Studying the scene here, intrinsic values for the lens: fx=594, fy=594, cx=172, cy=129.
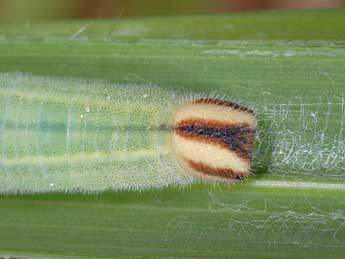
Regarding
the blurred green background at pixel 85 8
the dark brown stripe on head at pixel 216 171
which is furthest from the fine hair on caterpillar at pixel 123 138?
the blurred green background at pixel 85 8

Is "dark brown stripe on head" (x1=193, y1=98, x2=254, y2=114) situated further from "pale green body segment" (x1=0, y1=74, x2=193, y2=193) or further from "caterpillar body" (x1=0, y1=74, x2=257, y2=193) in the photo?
"pale green body segment" (x1=0, y1=74, x2=193, y2=193)

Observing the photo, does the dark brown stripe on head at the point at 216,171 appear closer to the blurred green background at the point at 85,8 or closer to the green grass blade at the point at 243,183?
the green grass blade at the point at 243,183

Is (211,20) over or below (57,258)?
over

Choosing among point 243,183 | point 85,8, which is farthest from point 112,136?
point 85,8

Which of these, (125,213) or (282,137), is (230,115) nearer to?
(282,137)

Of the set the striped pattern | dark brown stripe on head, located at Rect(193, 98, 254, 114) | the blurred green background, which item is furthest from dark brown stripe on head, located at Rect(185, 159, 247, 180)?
the blurred green background

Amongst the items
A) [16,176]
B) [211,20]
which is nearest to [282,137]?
[211,20]

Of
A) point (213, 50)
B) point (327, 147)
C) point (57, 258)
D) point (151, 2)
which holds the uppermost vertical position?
point (151, 2)
